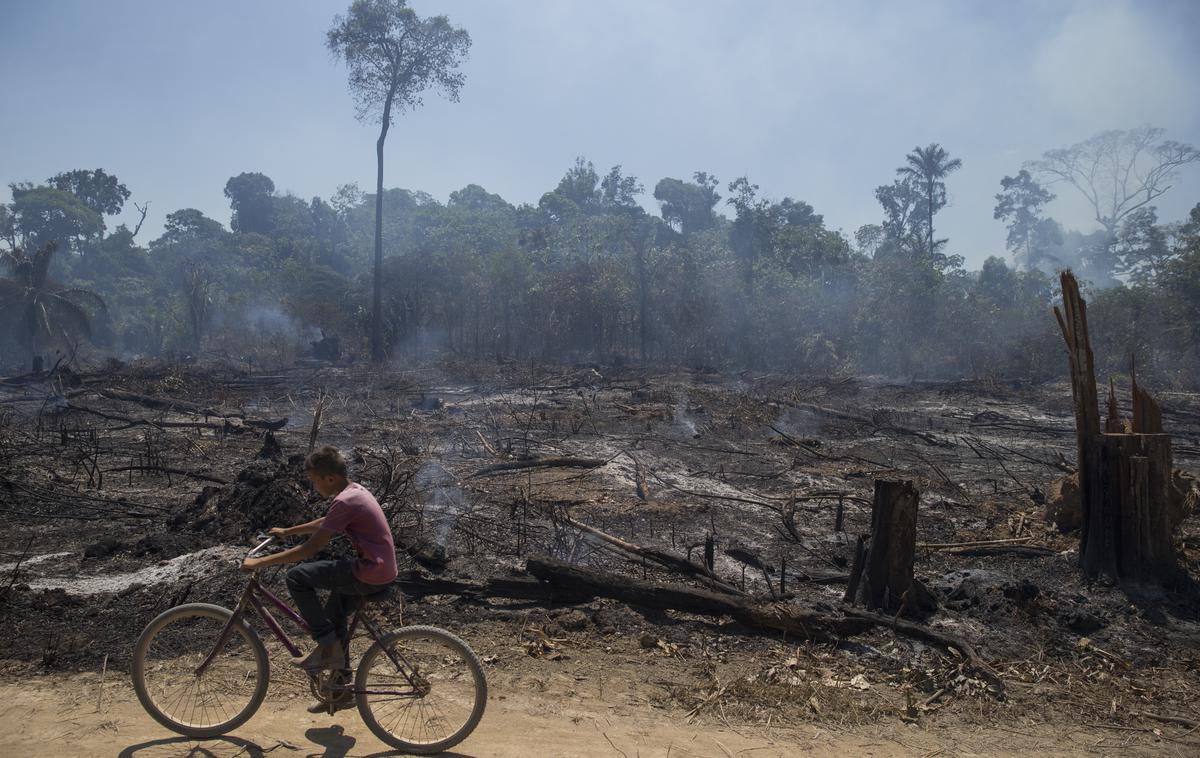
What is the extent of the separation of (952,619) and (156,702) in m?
5.40

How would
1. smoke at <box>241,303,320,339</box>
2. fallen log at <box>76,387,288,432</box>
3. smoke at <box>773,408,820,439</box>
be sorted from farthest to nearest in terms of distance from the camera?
smoke at <box>241,303,320,339</box> < smoke at <box>773,408,820,439</box> < fallen log at <box>76,387,288,432</box>

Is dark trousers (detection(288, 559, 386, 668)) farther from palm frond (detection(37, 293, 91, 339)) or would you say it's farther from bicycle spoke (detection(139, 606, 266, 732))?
palm frond (detection(37, 293, 91, 339))

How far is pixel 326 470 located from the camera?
3.75 meters

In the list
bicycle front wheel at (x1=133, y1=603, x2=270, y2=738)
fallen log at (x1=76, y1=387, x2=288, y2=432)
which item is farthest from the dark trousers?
fallen log at (x1=76, y1=387, x2=288, y2=432)

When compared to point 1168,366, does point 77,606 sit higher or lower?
lower

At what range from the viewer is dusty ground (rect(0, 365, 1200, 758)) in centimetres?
424

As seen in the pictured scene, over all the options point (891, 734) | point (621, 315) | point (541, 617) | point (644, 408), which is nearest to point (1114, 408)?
point (891, 734)

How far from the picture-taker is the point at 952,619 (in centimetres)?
585

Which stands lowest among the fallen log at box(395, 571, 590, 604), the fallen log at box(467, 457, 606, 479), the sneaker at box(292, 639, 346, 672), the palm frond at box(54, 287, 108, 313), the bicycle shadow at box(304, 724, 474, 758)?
the bicycle shadow at box(304, 724, 474, 758)

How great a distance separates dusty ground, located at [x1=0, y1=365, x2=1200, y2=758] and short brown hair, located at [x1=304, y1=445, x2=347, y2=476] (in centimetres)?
139

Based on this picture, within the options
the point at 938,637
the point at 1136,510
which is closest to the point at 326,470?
the point at 938,637

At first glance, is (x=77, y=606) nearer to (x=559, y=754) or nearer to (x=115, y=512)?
(x=115, y=512)

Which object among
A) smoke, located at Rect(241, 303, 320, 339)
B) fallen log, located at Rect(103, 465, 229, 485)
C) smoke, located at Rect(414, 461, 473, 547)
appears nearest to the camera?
smoke, located at Rect(414, 461, 473, 547)

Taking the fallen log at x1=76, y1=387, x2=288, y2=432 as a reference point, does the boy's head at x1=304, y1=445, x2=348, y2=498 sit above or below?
above
